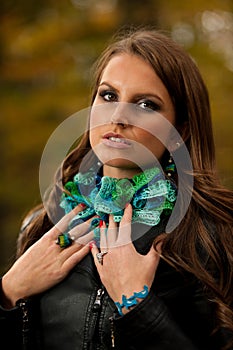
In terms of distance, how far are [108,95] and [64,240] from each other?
62 cm

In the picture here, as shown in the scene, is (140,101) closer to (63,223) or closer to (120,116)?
(120,116)

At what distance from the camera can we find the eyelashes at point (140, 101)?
226 centimetres

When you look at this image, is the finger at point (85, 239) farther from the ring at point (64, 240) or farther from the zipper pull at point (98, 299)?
the zipper pull at point (98, 299)

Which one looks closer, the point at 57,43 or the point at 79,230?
the point at 79,230

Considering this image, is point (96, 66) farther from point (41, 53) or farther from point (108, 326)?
point (41, 53)

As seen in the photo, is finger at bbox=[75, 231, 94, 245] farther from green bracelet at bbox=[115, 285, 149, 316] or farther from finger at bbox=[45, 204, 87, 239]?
green bracelet at bbox=[115, 285, 149, 316]

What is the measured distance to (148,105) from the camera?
2.28m

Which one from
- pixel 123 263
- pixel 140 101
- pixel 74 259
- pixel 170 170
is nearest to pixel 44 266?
pixel 74 259

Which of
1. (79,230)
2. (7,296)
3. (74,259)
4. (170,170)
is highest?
(170,170)

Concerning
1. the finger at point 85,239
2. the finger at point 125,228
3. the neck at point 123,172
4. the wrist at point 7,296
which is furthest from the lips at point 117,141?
the wrist at point 7,296

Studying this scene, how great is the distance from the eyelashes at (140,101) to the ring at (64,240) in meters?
0.58

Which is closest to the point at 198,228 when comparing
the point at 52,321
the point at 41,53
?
the point at 52,321

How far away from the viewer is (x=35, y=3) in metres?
6.52

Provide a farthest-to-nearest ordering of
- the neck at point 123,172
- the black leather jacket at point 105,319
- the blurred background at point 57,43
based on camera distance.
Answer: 1. the blurred background at point 57,43
2. the neck at point 123,172
3. the black leather jacket at point 105,319
